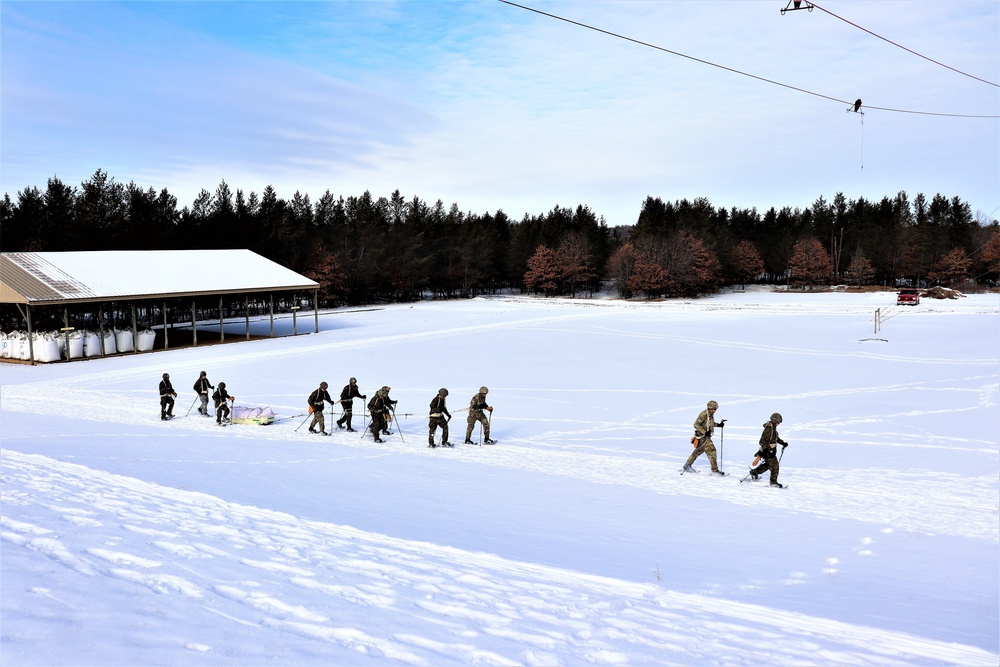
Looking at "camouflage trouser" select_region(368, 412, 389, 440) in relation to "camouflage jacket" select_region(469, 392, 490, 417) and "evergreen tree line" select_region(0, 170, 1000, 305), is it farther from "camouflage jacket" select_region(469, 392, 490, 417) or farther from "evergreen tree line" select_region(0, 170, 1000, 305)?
"evergreen tree line" select_region(0, 170, 1000, 305)

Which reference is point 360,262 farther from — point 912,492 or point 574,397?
point 912,492

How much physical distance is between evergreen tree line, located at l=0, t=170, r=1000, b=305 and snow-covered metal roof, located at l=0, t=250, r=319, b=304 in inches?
865

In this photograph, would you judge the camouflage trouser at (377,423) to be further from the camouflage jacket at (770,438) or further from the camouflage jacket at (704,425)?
the camouflage jacket at (770,438)

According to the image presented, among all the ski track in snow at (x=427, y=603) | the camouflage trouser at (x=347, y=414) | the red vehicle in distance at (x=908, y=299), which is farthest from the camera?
the red vehicle in distance at (x=908, y=299)

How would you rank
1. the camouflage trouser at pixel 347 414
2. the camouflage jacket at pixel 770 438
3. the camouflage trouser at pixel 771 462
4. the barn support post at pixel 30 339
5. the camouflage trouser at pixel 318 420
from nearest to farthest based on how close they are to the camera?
the camouflage jacket at pixel 770 438 → the camouflage trouser at pixel 771 462 → the camouflage trouser at pixel 318 420 → the camouflage trouser at pixel 347 414 → the barn support post at pixel 30 339

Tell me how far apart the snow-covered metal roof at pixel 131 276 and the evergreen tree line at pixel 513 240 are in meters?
22.0

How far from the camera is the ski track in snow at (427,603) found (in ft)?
17.4

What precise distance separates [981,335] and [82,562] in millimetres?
42755

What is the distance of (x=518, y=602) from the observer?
20.7 feet

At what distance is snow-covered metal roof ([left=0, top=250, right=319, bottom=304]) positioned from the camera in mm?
31219

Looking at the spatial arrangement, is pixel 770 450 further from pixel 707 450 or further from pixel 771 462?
pixel 707 450

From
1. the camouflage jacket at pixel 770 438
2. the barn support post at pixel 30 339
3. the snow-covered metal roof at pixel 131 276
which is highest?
the snow-covered metal roof at pixel 131 276

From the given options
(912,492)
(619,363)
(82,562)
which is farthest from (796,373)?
(82,562)

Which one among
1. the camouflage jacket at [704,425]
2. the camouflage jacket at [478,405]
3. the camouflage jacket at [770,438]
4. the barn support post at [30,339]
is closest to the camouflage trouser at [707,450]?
the camouflage jacket at [704,425]
